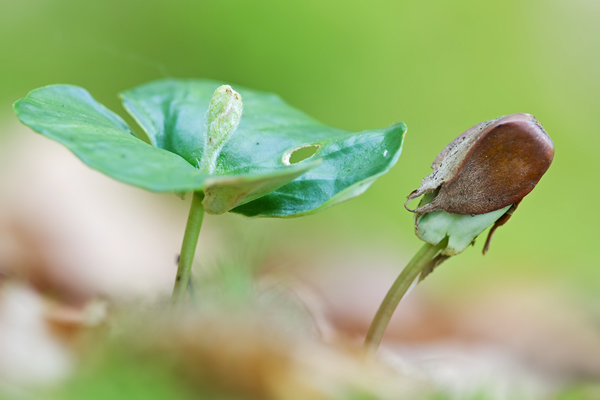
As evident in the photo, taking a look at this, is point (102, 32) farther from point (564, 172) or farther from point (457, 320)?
point (564, 172)

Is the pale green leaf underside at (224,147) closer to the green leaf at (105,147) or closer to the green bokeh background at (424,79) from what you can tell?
the green leaf at (105,147)

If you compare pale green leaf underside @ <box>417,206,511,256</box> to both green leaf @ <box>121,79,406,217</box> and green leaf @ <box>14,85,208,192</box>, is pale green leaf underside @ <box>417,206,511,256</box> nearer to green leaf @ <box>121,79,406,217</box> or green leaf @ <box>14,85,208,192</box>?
green leaf @ <box>121,79,406,217</box>

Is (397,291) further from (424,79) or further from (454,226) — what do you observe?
(424,79)

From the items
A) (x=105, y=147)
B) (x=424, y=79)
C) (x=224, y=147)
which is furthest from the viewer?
(x=424, y=79)

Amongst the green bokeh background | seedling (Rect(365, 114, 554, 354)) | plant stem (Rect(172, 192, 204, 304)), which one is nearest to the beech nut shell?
seedling (Rect(365, 114, 554, 354))

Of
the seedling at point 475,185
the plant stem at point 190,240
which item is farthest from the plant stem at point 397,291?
the plant stem at point 190,240

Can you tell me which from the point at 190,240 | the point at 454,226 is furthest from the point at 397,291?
the point at 190,240

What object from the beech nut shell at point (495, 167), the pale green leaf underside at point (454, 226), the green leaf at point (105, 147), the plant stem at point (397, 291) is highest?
the beech nut shell at point (495, 167)

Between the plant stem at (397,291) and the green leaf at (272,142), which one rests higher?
the green leaf at (272,142)
